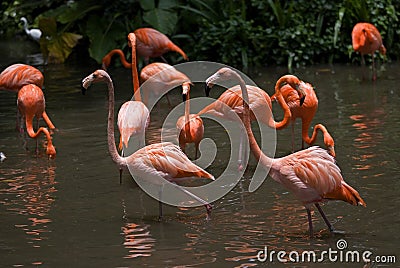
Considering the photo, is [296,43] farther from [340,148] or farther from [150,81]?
[340,148]

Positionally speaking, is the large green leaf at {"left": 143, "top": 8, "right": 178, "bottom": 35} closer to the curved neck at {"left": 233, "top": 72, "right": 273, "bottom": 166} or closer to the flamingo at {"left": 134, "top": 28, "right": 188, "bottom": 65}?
the flamingo at {"left": 134, "top": 28, "right": 188, "bottom": 65}

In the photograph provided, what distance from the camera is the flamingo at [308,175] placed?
15.2ft

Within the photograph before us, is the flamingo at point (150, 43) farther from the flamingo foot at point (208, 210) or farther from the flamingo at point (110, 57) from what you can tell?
the flamingo foot at point (208, 210)

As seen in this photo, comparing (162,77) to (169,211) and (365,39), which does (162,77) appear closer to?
(169,211)

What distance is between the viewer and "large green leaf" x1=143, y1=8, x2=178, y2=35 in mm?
12195

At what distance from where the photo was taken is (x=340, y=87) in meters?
10.1

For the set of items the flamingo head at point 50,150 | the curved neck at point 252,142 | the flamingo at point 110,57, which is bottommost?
the flamingo head at point 50,150

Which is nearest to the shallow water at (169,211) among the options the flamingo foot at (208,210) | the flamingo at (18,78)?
the flamingo foot at (208,210)

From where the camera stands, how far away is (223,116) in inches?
263

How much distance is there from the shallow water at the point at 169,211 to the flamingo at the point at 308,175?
267 millimetres

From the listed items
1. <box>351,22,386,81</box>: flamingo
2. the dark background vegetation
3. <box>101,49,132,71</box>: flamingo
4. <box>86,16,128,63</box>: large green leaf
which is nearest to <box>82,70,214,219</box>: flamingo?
<box>101,49,132,71</box>: flamingo

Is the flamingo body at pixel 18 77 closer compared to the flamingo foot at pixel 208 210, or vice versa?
the flamingo foot at pixel 208 210

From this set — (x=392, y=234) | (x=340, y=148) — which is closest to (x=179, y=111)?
(x=340, y=148)

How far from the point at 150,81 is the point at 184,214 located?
11.2ft
